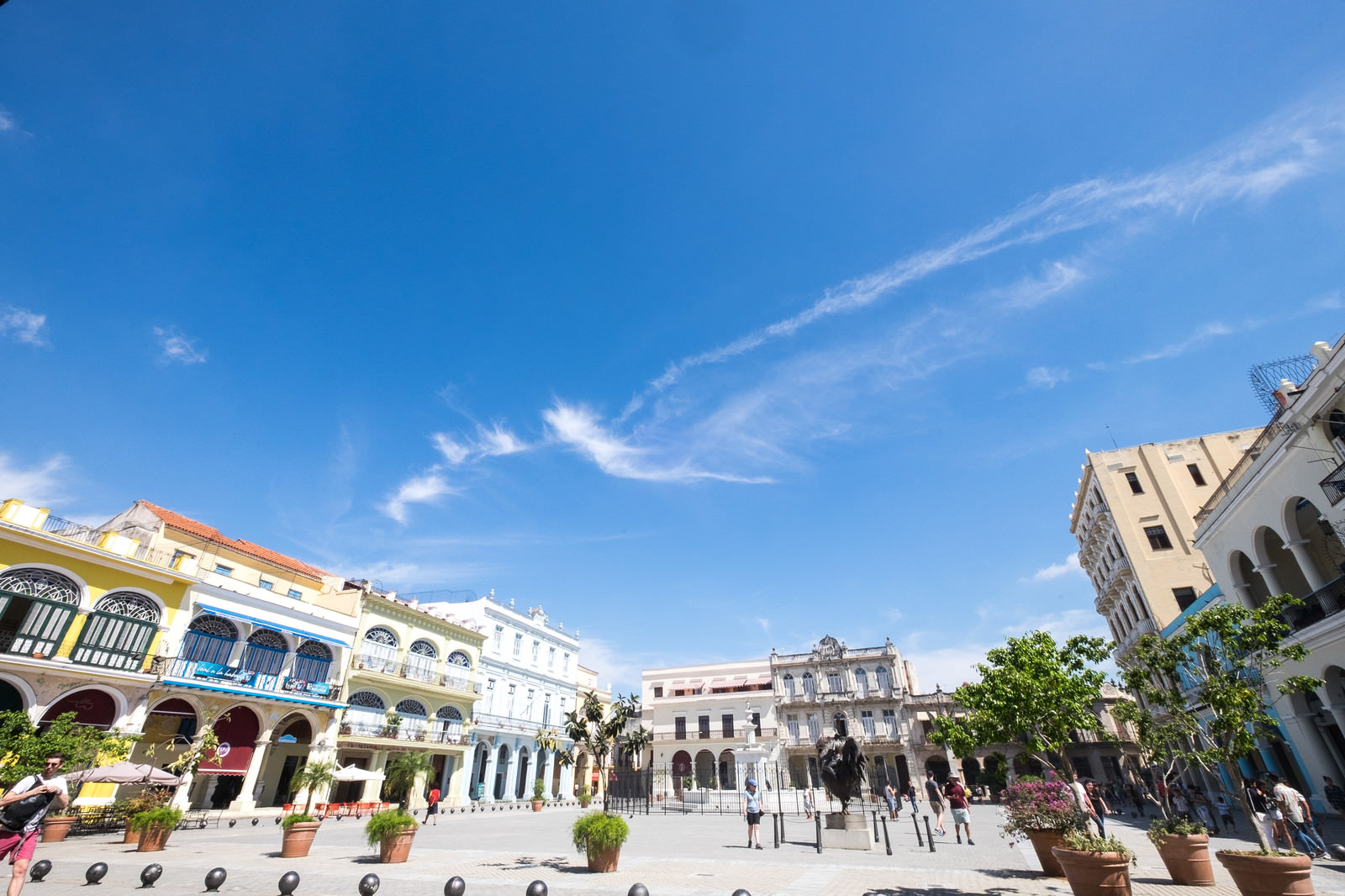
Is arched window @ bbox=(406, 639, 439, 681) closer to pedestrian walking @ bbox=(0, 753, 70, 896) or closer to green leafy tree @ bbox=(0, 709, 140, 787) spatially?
green leafy tree @ bbox=(0, 709, 140, 787)

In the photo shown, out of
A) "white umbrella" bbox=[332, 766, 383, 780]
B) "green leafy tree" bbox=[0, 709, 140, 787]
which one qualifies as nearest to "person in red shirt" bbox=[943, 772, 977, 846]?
"white umbrella" bbox=[332, 766, 383, 780]

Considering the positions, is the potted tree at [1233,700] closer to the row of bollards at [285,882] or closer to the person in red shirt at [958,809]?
the row of bollards at [285,882]

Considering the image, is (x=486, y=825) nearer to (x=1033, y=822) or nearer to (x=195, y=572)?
(x=195, y=572)

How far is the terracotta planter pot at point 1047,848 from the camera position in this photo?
11.4 metres

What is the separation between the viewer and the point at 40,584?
2086 centimetres

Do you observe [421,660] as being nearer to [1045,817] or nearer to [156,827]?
[156,827]

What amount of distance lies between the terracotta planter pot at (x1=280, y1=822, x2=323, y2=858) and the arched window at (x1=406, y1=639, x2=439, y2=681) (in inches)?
805

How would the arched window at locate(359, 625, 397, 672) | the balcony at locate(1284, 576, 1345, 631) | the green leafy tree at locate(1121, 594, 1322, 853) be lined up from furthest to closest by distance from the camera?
the arched window at locate(359, 625, 397, 672)
the balcony at locate(1284, 576, 1345, 631)
the green leafy tree at locate(1121, 594, 1322, 853)

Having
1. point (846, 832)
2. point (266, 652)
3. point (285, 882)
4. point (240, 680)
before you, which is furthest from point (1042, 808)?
point (266, 652)

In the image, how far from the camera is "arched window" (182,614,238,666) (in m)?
24.7

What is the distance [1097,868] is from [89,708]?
2970cm

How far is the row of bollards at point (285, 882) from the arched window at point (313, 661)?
19647 mm

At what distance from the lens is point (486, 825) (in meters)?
24.0

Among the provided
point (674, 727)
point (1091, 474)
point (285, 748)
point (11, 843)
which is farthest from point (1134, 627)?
point (285, 748)
